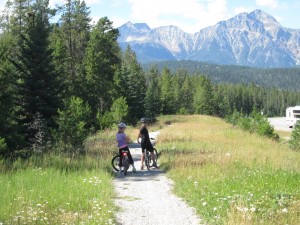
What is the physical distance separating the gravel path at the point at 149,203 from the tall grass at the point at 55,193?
14.1 inches

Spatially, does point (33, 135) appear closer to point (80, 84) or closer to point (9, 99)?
point (9, 99)

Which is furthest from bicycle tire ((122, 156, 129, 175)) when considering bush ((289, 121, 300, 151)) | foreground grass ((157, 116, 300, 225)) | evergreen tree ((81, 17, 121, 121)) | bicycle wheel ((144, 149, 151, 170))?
evergreen tree ((81, 17, 121, 121))

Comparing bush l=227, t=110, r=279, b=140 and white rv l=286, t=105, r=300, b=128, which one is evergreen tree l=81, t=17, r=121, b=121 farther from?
white rv l=286, t=105, r=300, b=128

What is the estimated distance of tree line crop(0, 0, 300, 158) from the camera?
54.8ft

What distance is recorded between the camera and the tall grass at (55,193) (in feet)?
24.3

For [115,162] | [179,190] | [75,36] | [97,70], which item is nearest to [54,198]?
[179,190]

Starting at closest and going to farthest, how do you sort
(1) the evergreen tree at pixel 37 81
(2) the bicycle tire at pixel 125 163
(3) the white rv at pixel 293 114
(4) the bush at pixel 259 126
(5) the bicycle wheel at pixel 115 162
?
(2) the bicycle tire at pixel 125 163 → (5) the bicycle wheel at pixel 115 162 → (1) the evergreen tree at pixel 37 81 → (4) the bush at pixel 259 126 → (3) the white rv at pixel 293 114

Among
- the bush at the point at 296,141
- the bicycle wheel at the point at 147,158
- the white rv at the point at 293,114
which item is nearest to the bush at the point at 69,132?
the bicycle wheel at the point at 147,158

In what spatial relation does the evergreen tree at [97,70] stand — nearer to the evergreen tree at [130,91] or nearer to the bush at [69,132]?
the evergreen tree at [130,91]

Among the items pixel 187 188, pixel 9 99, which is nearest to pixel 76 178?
pixel 187 188

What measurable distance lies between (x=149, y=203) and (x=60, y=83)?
12.5 metres

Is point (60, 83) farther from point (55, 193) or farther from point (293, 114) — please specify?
point (293, 114)

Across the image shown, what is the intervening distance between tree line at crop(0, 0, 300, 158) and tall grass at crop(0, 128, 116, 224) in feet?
6.21

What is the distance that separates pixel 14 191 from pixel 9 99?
659 centimetres
